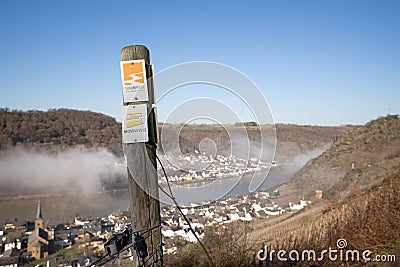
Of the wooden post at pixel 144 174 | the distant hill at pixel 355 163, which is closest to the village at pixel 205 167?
the wooden post at pixel 144 174

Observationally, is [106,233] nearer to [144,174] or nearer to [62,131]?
[144,174]

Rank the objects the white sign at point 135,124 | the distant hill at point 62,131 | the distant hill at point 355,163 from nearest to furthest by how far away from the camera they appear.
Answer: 1. the white sign at point 135,124
2. the distant hill at point 355,163
3. the distant hill at point 62,131

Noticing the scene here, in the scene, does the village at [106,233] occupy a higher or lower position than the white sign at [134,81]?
lower

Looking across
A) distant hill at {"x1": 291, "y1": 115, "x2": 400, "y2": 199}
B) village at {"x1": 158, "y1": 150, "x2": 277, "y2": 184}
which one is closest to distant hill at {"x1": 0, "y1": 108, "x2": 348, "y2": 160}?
distant hill at {"x1": 291, "y1": 115, "x2": 400, "y2": 199}

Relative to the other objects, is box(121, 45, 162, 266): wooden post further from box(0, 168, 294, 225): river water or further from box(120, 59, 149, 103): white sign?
box(0, 168, 294, 225): river water

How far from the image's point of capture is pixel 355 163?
1115cm

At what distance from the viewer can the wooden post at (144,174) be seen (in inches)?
93.4

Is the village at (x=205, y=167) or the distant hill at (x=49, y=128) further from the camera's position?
the distant hill at (x=49, y=128)

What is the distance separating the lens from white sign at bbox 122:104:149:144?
233 centimetres

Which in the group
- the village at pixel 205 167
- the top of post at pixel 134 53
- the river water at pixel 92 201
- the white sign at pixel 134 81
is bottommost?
the river water at pixel 92 201

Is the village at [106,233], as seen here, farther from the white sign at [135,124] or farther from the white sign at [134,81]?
the white sign at [134,81]

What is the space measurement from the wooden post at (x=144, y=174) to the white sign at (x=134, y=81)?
2.0 inches

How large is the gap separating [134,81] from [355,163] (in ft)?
34.3

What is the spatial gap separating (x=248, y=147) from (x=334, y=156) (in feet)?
32.8
